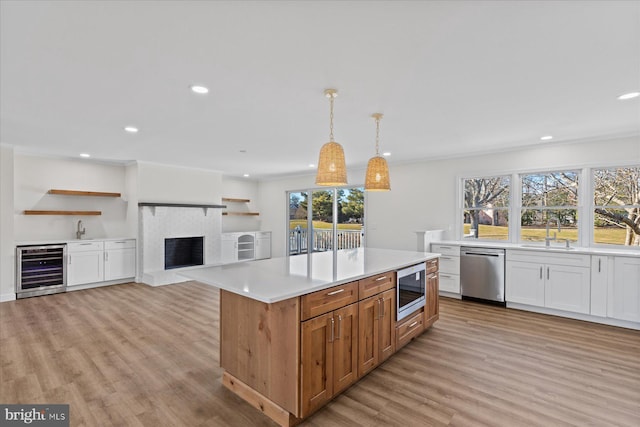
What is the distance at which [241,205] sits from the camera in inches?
350

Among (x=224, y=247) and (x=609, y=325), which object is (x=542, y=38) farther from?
(x=224, y=247)

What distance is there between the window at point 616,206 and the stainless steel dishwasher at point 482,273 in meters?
1.34

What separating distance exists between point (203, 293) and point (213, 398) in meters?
3.21

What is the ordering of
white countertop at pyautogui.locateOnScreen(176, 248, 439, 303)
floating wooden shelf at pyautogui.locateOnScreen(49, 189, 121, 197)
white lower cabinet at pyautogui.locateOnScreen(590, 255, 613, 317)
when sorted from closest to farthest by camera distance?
white countertop at pyautogui.locateOnScreen(176, 248, 439, 303) → white lower cabinet at pyautogui.locateOnScreen(590, 255, 613, 317) → floating wooden shelf at pyautogui.locateOnScreen(49, 189, 121, 197)

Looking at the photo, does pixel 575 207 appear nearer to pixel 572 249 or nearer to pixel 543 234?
pixel 543 234

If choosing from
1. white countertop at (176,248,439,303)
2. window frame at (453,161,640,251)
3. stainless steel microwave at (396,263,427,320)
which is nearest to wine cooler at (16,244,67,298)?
white countertop at (176,248,439,303)

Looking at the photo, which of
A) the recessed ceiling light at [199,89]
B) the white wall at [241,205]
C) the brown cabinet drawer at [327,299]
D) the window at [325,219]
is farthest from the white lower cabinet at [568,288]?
the white wall at [241,205]

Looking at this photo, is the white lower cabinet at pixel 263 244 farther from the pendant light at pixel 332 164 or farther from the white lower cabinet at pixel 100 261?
the pendant light at pixel 332 164

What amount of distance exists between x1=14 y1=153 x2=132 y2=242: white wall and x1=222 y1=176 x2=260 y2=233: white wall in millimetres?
2565

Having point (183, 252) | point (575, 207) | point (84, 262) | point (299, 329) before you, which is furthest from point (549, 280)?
point (84, 262)

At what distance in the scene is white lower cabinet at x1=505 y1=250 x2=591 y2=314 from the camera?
12.9ft

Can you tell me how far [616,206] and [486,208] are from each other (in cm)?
159

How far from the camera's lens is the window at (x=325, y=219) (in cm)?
741

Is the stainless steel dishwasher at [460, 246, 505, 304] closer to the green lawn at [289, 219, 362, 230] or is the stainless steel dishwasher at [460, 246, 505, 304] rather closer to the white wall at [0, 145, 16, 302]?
the green lawn at [289, 219, 362, 230]
